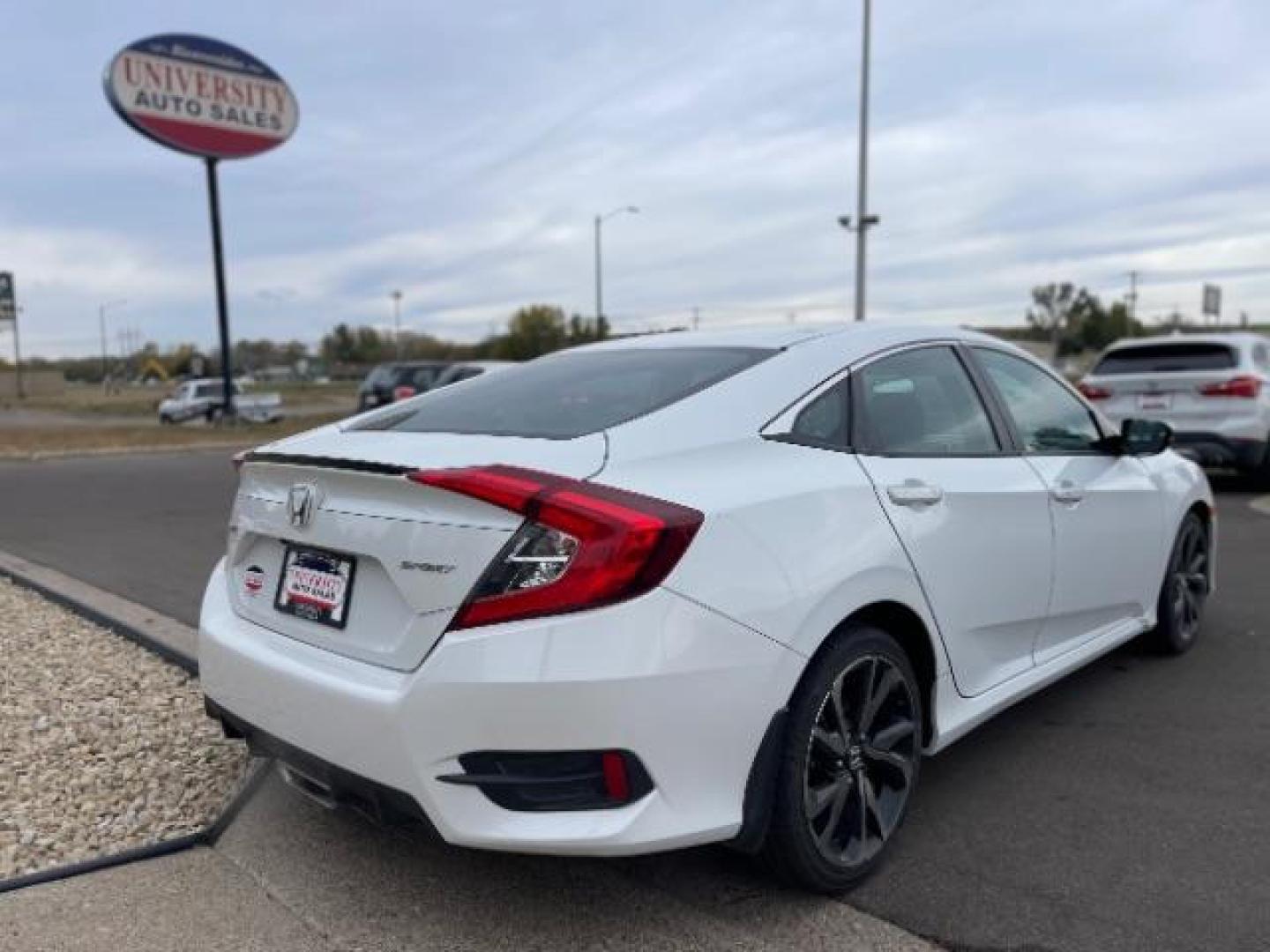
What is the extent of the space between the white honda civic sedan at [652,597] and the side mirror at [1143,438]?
900mm

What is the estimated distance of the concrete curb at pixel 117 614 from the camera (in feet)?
16.5

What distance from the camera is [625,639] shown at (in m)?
2.38

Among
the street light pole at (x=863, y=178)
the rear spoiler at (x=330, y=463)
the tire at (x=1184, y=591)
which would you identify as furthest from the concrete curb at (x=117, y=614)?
the street light pole at (x=863, y=178)

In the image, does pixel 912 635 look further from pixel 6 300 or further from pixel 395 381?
pixel 6 300

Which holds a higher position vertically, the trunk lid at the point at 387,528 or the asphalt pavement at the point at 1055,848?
the trunk lid at the point at 387,528

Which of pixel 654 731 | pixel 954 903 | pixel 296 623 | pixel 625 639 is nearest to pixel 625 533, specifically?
pixel 625 639

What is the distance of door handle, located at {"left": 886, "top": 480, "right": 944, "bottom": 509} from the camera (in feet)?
10.2

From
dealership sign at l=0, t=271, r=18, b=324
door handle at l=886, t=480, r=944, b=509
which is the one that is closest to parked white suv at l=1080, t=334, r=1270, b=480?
door handle at l=886, t=480, r=944, b=509

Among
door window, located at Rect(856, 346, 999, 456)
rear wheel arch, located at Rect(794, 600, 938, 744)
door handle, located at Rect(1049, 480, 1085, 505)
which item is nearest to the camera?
rear wheel arch, located at Rect(794, 600, 938, 744)

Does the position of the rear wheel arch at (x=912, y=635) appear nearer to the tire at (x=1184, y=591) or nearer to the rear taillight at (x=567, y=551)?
the rear taillight at (x=567, y=551)

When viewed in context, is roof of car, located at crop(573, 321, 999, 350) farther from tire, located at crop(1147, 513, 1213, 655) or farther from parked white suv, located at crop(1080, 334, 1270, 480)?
parked white suv, located at crop(1080, 334, 1270, 480)

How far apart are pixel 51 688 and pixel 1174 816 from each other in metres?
4.30

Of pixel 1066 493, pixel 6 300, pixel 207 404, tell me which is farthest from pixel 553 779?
pixel 6 300

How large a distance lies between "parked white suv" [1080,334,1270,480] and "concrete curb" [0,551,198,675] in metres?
8.85
